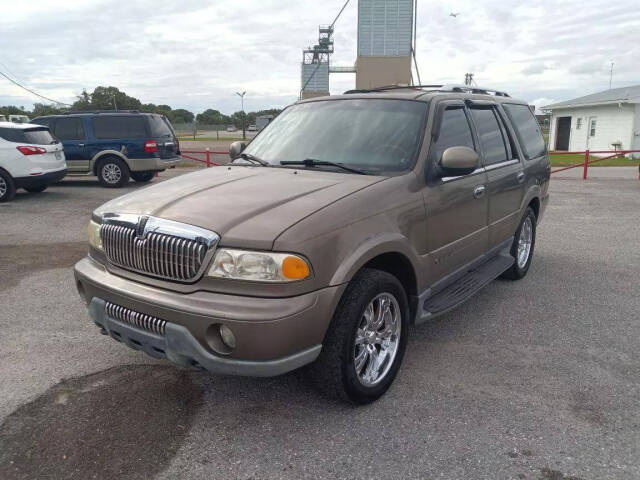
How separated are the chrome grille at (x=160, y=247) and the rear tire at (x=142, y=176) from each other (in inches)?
444

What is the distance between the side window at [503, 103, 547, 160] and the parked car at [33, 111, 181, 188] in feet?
32.2

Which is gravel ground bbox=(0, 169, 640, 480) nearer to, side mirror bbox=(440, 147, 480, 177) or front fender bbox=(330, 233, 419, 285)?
front fender bbox=(330, 233, 419, 285)

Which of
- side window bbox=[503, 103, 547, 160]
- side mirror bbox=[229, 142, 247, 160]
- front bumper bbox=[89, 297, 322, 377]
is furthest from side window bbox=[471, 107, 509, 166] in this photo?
front bumper bbox=[89, 297, 322, 377]

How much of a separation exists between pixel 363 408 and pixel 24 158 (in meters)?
10.5

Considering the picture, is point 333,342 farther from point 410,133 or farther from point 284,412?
point 410,133

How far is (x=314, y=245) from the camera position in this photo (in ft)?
8.89

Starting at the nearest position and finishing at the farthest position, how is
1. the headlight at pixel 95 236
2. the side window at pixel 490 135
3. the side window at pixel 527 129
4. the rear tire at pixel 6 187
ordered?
the headlight at pixel 95 236
the side window at pixel 490 135
the side window at pixel 527 129
the rear tire at pixel 6 187

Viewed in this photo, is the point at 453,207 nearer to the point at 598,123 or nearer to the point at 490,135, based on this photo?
the point at 490,135

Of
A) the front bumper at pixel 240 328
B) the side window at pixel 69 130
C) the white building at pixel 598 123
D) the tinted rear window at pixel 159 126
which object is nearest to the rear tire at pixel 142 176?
the tinted rear window at pixel 159 126

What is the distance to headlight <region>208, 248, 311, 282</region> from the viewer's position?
2629 mm

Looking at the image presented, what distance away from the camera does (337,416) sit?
122 inches

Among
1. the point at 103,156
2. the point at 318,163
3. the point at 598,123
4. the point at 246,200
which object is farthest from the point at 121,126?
the point at 598,123

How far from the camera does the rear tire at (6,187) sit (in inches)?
436

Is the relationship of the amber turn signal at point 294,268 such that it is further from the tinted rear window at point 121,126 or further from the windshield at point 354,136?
the tinted rear window at point 121,126
